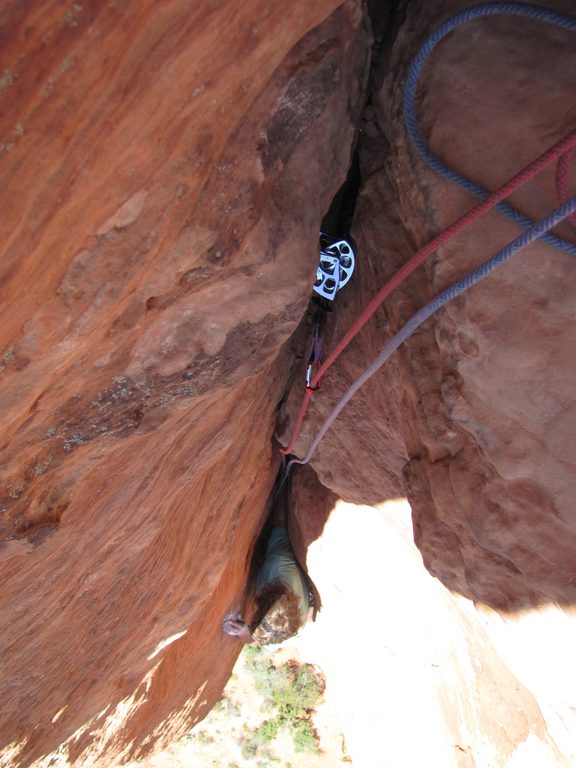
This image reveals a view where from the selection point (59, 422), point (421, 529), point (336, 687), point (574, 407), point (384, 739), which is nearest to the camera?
point (574, 407)

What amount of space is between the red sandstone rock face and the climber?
1.78 meters

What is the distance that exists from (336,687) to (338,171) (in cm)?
566

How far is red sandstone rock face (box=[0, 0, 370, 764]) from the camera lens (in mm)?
946

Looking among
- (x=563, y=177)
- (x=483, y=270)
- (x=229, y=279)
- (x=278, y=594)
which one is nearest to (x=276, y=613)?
(x=278, y=594)

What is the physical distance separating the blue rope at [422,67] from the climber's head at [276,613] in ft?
13.2

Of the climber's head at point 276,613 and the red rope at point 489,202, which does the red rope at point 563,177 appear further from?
the climber's head at point 276,613

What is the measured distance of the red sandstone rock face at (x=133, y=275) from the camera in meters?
0.95

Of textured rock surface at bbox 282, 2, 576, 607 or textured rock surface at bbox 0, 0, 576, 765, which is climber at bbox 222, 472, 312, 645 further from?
textured rock surface at bbox 282, 2, 576, 607

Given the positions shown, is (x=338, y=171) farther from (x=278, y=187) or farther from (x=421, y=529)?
(x=421, y=529)

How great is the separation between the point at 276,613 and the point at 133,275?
416 centimetres

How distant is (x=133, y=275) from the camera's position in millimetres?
1267

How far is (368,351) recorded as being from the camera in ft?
7.46

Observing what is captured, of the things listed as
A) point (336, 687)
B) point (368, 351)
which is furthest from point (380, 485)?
point (336, 687)

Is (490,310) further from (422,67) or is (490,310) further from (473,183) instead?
(422,67)
